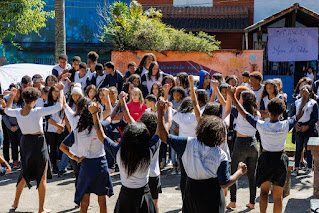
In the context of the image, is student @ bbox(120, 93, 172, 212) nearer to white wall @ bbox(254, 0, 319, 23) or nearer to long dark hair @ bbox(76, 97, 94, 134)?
long dark hair @ bbox(76, 97, 94, 134)

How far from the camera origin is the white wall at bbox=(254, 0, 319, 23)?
989 inches

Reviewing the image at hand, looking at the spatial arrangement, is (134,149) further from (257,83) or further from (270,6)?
(270,6)

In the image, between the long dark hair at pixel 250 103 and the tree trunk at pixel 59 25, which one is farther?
the tree trunk at pixel 59 25

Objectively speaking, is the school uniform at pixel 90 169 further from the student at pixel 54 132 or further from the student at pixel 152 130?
the student at pixel 54 132

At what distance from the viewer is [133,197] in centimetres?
460

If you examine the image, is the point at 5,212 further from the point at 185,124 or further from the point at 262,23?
the point at 262,23

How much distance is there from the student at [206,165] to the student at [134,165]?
272 millimetres

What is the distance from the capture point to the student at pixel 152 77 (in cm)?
1013

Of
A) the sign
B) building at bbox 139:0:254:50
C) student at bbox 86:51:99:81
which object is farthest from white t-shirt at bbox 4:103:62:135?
building at bbox 139:0:254:50

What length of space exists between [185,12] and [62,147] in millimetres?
20748

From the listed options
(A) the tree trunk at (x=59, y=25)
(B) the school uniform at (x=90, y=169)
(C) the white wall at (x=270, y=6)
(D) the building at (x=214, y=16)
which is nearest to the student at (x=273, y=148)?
(B) the school uniform at (x=90, y=169)

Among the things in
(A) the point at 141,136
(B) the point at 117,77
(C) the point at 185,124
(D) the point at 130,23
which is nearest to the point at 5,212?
(C) the point at 185,124

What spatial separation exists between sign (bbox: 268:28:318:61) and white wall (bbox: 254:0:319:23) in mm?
6322

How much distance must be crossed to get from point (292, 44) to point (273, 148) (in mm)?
14126
